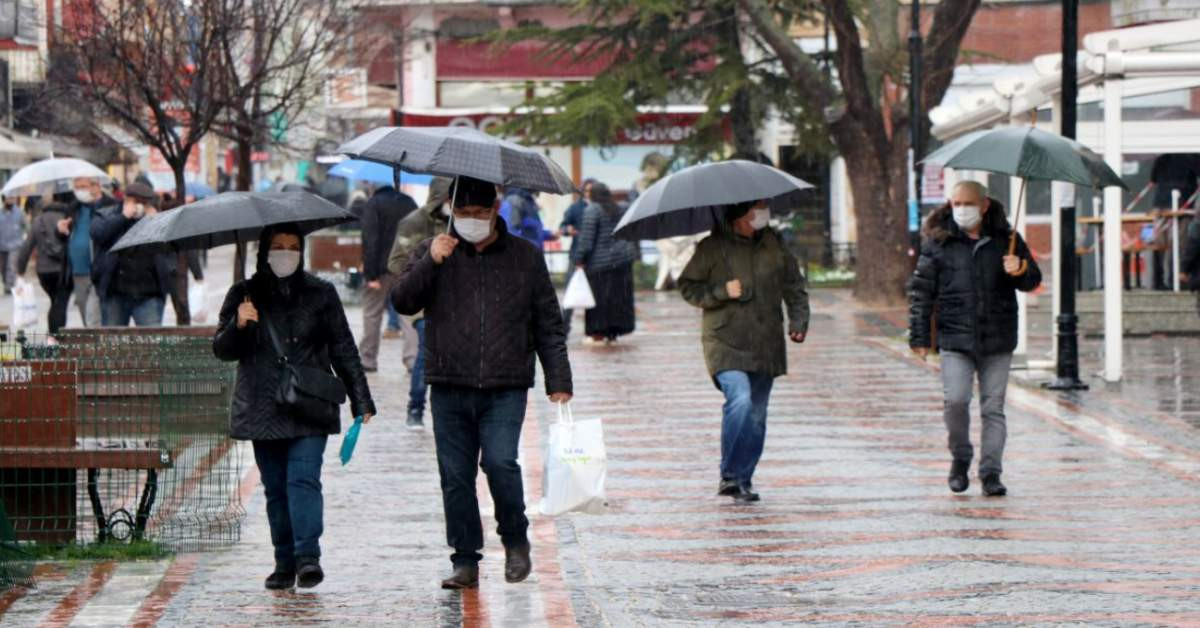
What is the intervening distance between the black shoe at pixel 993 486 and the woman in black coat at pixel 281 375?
151 inches

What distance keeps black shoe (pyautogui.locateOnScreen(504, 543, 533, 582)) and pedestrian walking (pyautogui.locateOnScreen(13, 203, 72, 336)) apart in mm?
11676

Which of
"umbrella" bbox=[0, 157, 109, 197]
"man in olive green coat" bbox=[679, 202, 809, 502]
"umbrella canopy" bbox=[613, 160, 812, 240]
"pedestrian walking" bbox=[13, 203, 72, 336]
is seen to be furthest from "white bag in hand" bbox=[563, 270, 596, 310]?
"man in olive green coat" bbox=[679, 202, 809, 502]

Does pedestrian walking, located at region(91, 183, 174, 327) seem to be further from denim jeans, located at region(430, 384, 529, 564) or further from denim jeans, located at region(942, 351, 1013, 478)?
denim jeans, located at region(430, 384, 529, 564)

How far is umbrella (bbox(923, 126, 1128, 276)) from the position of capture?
11.0 m

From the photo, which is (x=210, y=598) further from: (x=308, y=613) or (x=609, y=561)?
(x=609, y=561)

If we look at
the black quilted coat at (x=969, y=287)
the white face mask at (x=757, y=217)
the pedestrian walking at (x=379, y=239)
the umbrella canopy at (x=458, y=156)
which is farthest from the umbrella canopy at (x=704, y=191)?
the pedestrian walking at (x=379, y=239)

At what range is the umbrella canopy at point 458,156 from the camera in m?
8.15

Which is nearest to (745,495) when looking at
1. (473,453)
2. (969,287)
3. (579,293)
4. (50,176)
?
(969,287)

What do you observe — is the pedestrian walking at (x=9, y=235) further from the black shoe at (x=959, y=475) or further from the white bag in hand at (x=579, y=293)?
the black shoe at (x=959, y=475)

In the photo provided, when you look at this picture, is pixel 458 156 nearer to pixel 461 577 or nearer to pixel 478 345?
pixel 478 345

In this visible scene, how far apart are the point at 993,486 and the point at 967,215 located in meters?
1.42

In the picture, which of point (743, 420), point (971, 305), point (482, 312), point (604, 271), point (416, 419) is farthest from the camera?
point (604, 271)

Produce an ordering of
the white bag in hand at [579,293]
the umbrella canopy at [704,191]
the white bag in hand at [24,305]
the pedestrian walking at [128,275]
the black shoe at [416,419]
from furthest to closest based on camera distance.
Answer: the white bag in hand at [579,293], the white bag in hand at [24,305], the pedestrian walking at [128,275], the black shoe at [416,419], the umbrella canopy at [704,191]

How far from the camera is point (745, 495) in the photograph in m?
10.9
